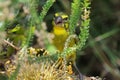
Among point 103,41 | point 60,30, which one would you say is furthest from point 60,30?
point 103,41

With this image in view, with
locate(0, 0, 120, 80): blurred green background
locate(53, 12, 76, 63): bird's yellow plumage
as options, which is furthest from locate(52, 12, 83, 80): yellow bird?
locate(0, 0, 120, 80): blurred green background

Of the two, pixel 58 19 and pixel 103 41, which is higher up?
pixel 58 19

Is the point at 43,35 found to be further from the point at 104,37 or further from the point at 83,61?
the point at 83,61

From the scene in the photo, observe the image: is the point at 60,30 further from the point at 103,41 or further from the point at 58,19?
the point at 103,41

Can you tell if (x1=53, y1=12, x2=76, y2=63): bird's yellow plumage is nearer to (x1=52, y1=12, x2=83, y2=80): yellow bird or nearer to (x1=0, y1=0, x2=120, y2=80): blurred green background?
(x1=52, y1=12, x2=83, y2=80): yellow bird

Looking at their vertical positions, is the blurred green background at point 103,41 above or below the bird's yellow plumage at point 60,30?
below

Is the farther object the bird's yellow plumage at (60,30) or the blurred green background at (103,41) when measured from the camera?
the blurred green background at (103,41)

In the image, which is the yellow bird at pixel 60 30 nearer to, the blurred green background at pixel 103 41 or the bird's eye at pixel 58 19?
the bird's eye at pixel 58 19

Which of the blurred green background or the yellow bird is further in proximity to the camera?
the blurred green background

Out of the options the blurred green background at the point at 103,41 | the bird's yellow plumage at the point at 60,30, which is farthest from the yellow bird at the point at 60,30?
the blurred green background at the point at 103,41

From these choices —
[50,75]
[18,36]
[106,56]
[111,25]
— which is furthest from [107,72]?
[50,75]

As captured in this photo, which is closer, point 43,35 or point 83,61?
point 43,35
